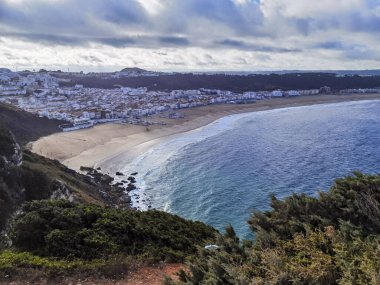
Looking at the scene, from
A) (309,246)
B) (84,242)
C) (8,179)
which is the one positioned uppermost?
(309,246)

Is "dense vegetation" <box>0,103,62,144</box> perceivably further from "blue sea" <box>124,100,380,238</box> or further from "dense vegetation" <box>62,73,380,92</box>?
"dense vegetation" <box>62,73,380,92</box>

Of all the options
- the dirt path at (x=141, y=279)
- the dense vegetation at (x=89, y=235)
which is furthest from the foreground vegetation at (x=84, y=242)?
the dirt path at (x=141, y=279)

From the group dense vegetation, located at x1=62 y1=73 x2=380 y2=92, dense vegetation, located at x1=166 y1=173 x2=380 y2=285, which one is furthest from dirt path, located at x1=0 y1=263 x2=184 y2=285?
dense vegetation, located at x1=62 y1=73 x2=380 y2=92

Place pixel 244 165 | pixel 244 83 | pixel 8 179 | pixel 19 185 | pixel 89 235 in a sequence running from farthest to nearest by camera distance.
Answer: pixel 244 83, pixel 244 165, pixel 19 185, pixel 8 179, pixel 89 235

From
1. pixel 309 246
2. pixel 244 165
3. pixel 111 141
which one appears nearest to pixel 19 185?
pixel 309 246

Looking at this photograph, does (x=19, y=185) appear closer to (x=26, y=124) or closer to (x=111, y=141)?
(x=111, y=141)

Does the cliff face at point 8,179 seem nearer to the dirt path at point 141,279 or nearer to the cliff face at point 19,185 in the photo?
the cliff face at point 19,185
